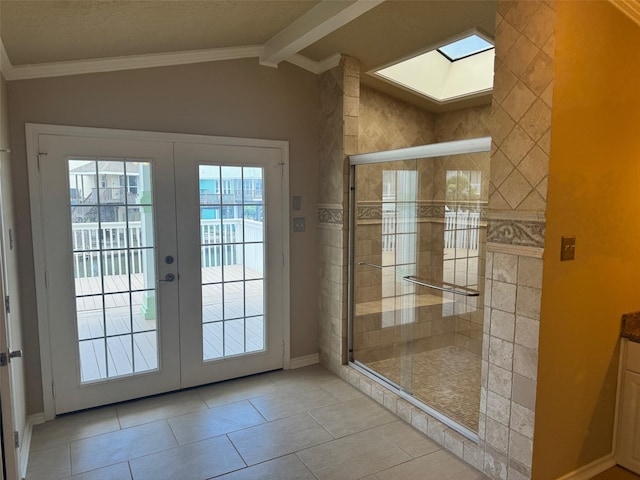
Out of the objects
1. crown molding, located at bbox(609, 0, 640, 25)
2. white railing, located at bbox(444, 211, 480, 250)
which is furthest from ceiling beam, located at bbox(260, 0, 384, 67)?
white railing, located at bbox(444, 211, 480, 250)

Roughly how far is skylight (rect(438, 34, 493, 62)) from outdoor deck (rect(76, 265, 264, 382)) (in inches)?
110

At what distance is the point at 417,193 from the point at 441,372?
5.22 ft

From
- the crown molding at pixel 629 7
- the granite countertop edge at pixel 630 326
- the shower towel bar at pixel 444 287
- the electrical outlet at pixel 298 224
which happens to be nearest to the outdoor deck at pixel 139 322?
the electrical outlet at pixel 298 224

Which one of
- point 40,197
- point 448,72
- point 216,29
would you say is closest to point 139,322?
point 40,197

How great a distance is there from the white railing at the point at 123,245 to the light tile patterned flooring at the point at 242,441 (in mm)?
1084

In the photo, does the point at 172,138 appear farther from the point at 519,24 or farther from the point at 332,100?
the point at 519,24

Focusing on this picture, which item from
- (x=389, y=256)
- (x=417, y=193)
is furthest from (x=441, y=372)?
(x=417, y=193)

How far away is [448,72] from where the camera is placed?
4.34 meters

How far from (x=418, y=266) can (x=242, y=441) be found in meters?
2.07

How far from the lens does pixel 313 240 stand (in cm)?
406

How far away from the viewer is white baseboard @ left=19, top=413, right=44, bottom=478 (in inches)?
97.7

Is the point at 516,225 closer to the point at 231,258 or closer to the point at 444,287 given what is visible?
the point at 444,287

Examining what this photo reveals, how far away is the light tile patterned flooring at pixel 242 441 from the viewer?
252cm

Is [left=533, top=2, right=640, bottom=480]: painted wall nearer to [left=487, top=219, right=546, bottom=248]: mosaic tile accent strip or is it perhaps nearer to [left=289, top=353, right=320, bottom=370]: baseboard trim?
[left=487, top=219, right=546, bottom=248]: mosaic tile accent strip
